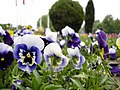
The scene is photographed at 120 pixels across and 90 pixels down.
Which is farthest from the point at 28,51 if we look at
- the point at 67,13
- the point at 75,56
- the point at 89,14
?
the point at 89,14

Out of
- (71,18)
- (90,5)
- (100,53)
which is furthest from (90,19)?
(100,53)

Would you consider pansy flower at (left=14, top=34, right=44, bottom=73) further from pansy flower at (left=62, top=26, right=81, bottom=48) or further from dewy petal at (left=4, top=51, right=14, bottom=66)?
pansy flower at (left=62, top=26, right=81, bottom=48)

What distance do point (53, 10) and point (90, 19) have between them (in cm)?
320

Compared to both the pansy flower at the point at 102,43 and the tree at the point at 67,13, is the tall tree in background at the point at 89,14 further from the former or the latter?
the pansy flower at the point at 102,43

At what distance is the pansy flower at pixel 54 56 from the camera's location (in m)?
1.01

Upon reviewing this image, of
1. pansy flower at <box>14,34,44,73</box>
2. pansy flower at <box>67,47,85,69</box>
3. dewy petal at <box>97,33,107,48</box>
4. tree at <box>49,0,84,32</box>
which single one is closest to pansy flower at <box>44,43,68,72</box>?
pansy flower at <box>14,34,44,73</box>

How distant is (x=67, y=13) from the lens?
1505 centimetres

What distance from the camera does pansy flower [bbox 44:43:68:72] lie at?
3.31 ft

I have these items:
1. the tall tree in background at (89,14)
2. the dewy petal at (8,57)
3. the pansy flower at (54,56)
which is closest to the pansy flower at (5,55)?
the dewy petal at (8,57)

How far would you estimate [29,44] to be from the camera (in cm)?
97

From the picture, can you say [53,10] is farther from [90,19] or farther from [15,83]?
[15,83]

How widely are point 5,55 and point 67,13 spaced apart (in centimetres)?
1414

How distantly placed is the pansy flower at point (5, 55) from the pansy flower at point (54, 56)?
0.10 metres

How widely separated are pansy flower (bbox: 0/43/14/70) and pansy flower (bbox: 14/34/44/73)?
0.02 m
